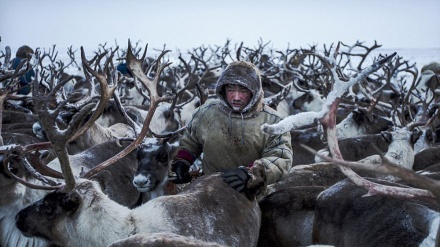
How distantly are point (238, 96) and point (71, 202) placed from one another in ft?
4.33

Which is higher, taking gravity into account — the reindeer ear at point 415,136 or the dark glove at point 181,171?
the dark glove at point 181,171

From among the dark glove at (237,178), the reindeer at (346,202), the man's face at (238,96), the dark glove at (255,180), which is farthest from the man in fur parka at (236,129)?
the reindeer at (346,202)

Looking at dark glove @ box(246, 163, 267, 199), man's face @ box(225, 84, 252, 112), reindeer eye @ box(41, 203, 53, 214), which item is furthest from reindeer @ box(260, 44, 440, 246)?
reindeer eye @ box(41, 203, 53, 214)

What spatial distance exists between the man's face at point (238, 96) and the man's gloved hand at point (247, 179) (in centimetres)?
48

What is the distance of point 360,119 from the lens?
25.6ft

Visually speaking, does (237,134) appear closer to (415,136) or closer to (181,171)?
(181,171)

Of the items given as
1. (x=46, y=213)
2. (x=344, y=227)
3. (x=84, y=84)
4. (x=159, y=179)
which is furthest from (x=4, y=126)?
(x=84, y=84)

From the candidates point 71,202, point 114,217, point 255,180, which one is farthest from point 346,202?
point 71,202

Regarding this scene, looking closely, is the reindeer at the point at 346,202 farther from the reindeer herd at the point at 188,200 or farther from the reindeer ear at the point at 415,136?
the reindeer ear at the point at 415,136

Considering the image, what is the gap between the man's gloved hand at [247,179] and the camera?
11.5 ft

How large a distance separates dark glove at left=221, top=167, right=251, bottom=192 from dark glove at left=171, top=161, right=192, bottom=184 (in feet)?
1.92

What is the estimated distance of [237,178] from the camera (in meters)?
3.51

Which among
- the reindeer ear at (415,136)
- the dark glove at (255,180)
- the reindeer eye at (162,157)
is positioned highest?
the dark glove at (255,180)

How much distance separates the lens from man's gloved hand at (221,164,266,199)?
3.50 metres
